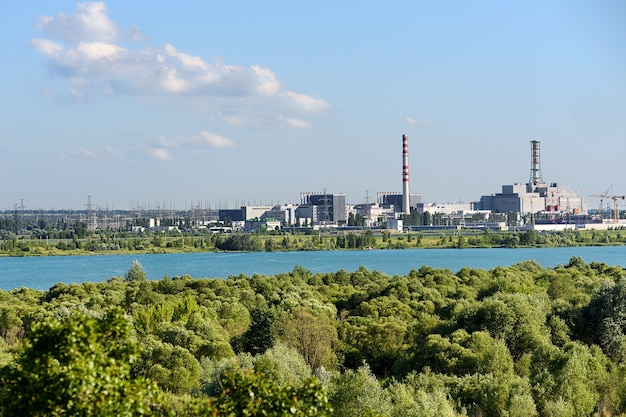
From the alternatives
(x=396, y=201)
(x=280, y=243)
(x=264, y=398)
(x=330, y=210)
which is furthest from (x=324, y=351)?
(x=396, y=201)

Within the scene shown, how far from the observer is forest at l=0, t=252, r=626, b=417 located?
468cm

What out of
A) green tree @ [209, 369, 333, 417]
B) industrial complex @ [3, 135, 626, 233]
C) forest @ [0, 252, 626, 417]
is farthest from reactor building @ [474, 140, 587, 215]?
green tree @ [209, 369, 333, 417]

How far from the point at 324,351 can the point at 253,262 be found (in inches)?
1621

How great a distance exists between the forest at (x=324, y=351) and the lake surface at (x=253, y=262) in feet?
61.4

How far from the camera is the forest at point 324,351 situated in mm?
4684

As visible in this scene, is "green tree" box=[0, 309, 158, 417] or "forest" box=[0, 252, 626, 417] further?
"forest" box=[0, 252, 626, 417]

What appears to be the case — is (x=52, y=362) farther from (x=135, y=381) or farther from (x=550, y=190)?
(x=550, y=190)

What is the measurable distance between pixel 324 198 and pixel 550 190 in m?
29.7

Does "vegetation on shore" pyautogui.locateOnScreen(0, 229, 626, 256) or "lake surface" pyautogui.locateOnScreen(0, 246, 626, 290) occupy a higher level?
"vegetation on shore" pyautogui.locateOnScreen(0, 229, 626, 256)

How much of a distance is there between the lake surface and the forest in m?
18.7

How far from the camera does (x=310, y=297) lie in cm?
2405

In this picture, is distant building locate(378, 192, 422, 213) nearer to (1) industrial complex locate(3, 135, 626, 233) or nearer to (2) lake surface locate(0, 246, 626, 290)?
(1) industrial complex locate(3, 135, 626, 233)

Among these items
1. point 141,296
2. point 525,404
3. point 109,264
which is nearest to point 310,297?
point 141,296

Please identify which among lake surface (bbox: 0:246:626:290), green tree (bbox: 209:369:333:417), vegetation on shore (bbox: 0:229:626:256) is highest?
green tree (bbox: 209:369:333:417)
